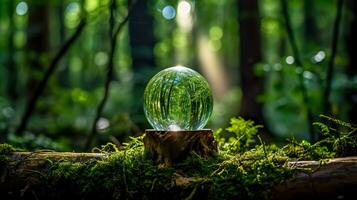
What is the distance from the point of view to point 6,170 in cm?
281

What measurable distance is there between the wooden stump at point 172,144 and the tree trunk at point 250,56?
15.7ft

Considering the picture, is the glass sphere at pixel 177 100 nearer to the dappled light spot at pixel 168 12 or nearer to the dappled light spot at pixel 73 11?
the dappled light spot at pixel 168 12

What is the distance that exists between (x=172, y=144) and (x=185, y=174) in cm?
21

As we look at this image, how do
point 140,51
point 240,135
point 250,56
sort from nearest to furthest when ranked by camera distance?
point 240,135
point 250,56
point 140,51

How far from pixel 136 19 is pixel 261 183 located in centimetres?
908

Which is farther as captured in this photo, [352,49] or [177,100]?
[352,49]

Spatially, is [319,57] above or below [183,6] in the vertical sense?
below

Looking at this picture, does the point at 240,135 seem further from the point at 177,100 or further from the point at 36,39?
the point at 36,39

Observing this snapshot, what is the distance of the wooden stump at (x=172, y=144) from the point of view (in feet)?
8.89

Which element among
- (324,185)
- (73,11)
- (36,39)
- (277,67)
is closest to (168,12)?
(277,67)

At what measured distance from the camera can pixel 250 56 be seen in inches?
300

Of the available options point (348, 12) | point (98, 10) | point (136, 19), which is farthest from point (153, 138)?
point (136, 19)

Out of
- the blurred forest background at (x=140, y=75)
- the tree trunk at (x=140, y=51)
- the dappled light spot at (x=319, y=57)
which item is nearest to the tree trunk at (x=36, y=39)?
the blurred forest background at (x=140, y=75)

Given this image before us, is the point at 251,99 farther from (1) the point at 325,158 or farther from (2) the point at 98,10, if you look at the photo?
(1) the point at 325,158
